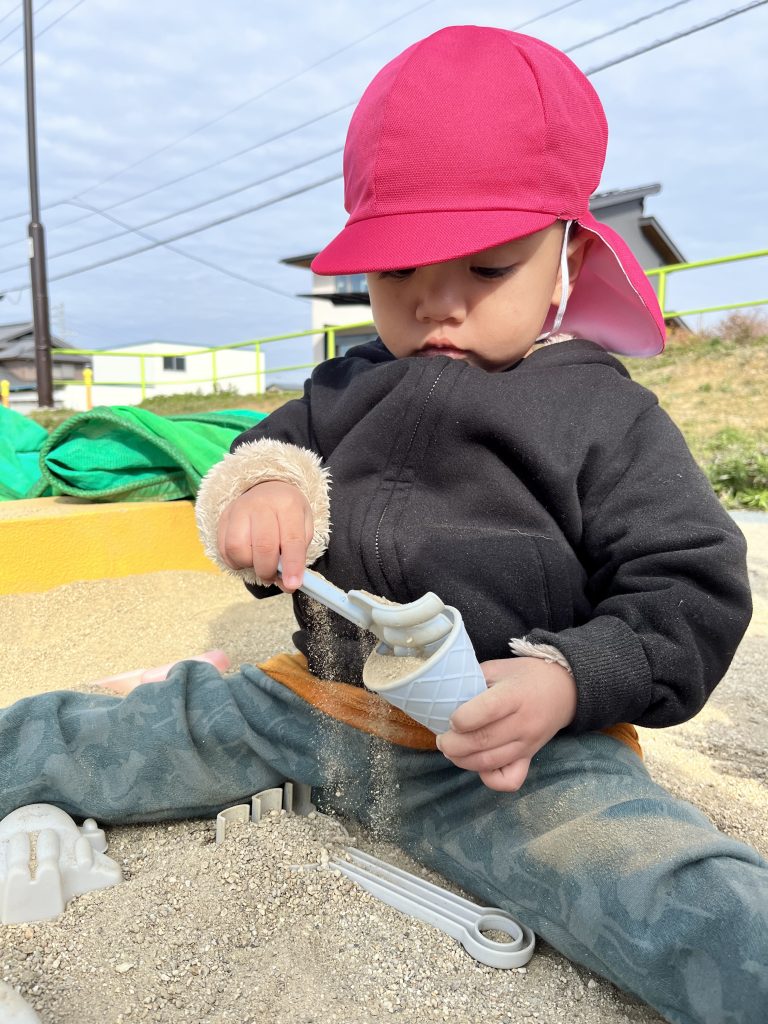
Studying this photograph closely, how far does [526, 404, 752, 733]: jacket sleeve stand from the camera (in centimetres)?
88

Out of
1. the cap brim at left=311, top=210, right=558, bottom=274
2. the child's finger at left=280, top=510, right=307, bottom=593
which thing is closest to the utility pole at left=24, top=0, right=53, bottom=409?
the cap brim at left=311, top=210, right=558, bottom=274

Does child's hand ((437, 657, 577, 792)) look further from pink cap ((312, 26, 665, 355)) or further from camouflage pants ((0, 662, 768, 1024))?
pink cap ((312, 26, 665, 355))

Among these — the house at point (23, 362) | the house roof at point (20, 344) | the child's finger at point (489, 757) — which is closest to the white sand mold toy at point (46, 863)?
the child's finger at point (489, 757)

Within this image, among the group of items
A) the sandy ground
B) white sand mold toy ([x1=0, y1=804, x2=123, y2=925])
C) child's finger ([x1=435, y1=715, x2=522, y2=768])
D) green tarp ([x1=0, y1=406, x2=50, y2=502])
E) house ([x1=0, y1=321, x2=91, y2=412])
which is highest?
house ([x1=0, y1=321, x2=91, y2=412])

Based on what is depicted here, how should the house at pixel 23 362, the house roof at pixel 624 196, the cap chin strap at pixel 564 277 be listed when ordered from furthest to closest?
the house at pixel 23 362 → the house roof at pixel 624 196 → the cap chin strap at pixel 564 277

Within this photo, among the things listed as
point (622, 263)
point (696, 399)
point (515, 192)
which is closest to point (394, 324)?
point (515, 192)

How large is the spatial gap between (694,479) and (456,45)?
0.63 meters

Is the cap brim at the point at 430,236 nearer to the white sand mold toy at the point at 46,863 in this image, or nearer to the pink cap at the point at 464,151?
the pink cap at the point at 464,151

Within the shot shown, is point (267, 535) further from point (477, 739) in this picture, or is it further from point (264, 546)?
point (477, 739)

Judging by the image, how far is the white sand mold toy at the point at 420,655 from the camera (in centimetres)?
76

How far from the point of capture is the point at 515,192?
1.04m

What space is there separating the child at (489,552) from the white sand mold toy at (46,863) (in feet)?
0.17

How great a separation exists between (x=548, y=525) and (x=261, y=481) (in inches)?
13.9

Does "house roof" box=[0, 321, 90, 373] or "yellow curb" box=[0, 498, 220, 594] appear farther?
"house roof" box=[0, 321, 90, 373]
